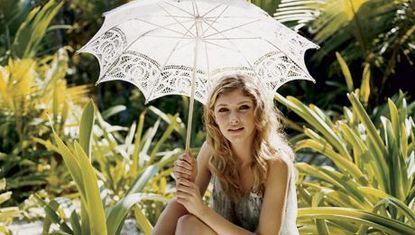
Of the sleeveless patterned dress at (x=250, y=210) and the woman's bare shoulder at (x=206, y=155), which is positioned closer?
the sleeveless patterned dress at (x=250, y=210)

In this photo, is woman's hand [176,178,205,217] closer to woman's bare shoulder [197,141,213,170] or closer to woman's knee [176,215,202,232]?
woman's knee [176,215,202,232]

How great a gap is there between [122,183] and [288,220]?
2377 millimetres

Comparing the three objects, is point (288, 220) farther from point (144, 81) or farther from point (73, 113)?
point (73, 113)

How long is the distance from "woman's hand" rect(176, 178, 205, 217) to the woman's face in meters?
0.24

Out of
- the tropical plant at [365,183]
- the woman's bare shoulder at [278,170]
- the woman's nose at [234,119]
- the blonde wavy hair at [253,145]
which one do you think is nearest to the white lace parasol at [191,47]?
the blonde wavy hair at [253,145]

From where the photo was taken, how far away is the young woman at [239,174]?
2760 millimetres

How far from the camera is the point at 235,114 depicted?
9.32 feet

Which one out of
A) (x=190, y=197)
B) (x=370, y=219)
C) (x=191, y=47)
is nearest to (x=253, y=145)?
(x=190, y=197)

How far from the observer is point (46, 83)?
597cm

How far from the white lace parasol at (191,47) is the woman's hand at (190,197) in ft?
1.33

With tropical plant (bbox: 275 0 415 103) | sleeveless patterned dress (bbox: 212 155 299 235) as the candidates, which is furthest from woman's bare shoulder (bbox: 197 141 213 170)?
tropical plant (bbox: 275 0 415 103)

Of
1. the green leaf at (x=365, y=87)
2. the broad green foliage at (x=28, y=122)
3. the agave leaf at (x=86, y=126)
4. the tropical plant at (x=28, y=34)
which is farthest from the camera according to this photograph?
the tropical plant at (x=28, y=34)

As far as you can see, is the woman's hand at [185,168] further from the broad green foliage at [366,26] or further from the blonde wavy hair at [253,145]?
the broad green foliage at [366,26]

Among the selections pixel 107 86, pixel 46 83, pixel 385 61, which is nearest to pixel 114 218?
pixel 46 83
